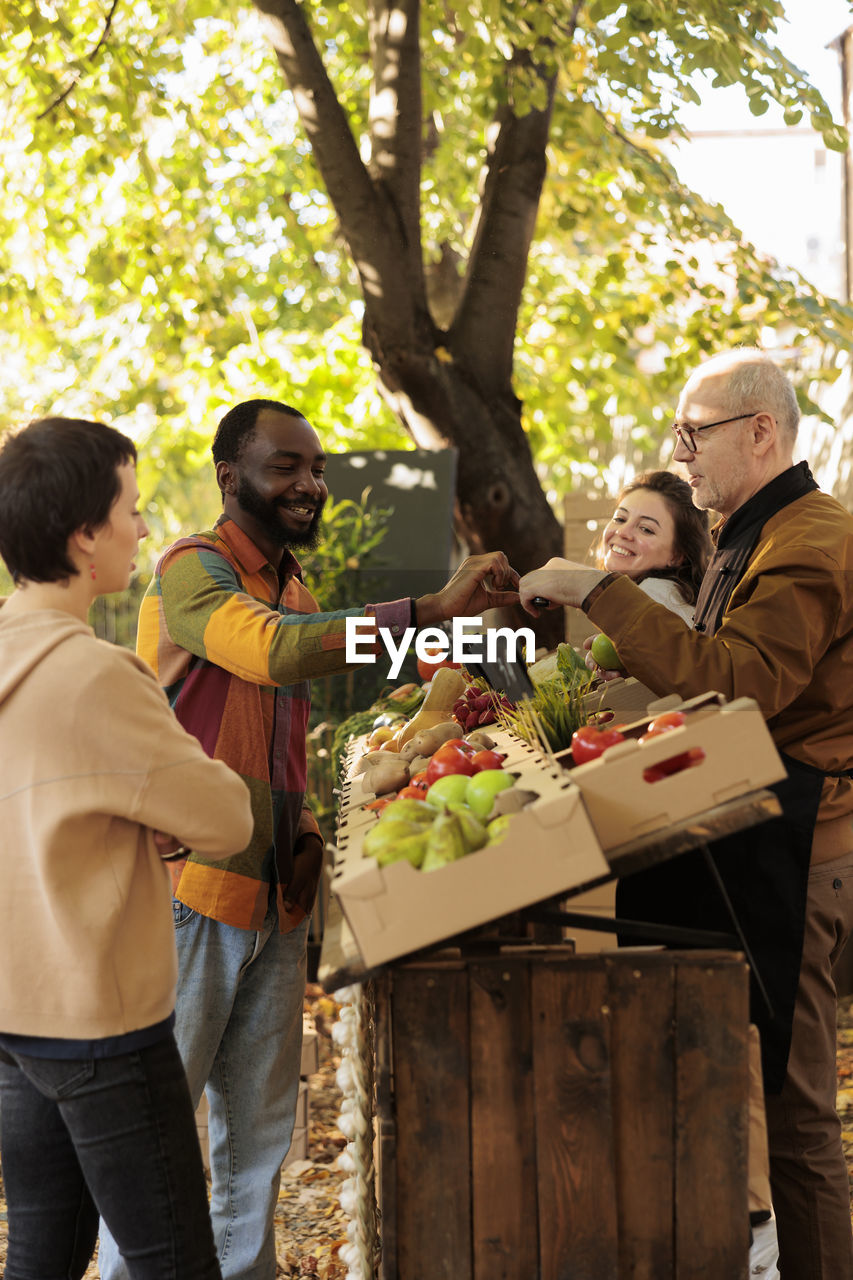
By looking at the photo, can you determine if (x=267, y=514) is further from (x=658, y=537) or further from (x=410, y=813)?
(x=658, y=537)

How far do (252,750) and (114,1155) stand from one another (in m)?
1.01

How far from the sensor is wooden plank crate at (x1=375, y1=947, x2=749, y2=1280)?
189cm

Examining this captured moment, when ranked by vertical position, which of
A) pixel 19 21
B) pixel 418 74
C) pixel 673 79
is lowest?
pixel 673 79

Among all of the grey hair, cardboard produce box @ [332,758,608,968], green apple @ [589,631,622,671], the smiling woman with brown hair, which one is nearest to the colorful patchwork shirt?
green apple @ [589,631,622,671]

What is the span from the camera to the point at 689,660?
94.7 inches

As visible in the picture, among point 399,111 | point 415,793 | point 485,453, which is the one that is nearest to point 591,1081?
point 415,793

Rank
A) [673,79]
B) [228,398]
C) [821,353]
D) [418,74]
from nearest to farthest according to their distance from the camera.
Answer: [673,79] → [418,74] → [821,353] → [228,398]

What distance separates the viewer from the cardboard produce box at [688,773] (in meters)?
1.89

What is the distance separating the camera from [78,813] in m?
1.82

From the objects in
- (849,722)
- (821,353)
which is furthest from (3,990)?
(821,353)

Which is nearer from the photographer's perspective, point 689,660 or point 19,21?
point 689,660

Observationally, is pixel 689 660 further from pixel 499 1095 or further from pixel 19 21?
pixel 19 21

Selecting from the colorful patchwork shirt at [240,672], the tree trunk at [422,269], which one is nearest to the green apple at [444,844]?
the colorful patchwork shirt at [240,672]

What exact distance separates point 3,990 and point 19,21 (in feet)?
18.1
